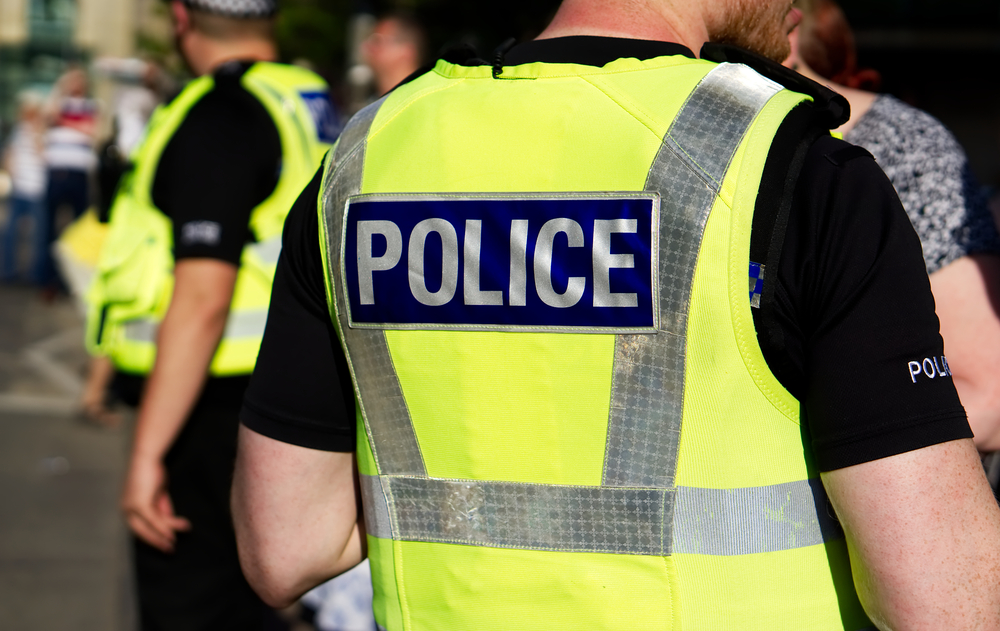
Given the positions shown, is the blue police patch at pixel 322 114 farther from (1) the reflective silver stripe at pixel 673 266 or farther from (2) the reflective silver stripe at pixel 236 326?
(1) the reflective silver stripe at pixel 673 266

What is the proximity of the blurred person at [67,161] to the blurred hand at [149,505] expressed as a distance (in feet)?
27.9

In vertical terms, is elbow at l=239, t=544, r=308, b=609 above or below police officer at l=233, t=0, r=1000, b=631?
below

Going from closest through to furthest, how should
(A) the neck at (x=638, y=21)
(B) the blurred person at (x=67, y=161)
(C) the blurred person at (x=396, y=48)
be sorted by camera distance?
(A) the neck at (x=638, y=21) < (C) the blurred person at (x=396, y=48) < (B) the blurred person at (x=67, y=161)

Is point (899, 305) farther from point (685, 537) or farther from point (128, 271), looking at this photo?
point (128, 271)

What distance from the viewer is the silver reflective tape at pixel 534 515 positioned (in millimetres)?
1323

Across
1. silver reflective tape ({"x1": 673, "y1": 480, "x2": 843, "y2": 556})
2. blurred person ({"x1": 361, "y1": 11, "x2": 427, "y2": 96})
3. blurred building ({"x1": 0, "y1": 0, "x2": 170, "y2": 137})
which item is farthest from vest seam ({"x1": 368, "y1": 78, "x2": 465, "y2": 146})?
blurred building ({"x1": 0, "y1": 0, "x2": 170, "y2": 137})

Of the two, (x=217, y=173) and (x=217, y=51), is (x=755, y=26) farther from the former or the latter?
(x=217, y=51)

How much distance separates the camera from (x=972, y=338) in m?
2.07

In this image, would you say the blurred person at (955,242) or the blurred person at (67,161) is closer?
the blurred person at (955,242)

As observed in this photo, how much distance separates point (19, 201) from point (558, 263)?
11266 millimetres

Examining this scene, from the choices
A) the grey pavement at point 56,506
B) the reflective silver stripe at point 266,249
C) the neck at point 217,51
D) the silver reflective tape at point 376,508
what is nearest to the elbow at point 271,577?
the silver reflective tape at point 376,508

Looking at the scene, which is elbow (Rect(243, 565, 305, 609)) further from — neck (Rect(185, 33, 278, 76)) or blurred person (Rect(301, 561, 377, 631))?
blurred person (Rect(301, 561, 377, 631))

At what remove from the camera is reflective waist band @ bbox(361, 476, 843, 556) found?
130 cm

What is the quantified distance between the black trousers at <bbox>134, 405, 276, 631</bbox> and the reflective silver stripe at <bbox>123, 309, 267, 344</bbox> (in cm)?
22
